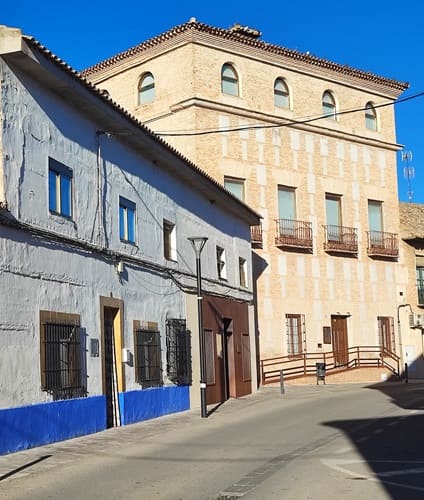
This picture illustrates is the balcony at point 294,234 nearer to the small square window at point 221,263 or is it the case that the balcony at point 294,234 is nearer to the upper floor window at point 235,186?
the upper floor window at point 235,186

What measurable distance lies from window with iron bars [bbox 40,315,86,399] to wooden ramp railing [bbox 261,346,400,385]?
17.0 m

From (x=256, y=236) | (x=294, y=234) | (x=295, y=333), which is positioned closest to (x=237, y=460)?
(x=256, y=236)

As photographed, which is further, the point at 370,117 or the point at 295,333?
the point at 370,117

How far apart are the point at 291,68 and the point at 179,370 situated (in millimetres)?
17410

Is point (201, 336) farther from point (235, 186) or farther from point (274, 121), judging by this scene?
point (274, 121)

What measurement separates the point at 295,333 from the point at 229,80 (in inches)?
404

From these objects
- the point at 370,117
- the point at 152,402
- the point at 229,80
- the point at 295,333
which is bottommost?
the point at 152,402

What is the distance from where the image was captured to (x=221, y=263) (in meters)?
24.9

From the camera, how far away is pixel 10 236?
12391 mm

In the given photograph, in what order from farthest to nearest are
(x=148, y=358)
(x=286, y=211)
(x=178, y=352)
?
(x=286, y=211)
(x=178, y=352)
(x=148, y=358)

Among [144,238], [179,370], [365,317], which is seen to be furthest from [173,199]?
[365,317]

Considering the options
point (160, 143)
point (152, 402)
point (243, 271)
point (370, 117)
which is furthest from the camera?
point (370, 117)

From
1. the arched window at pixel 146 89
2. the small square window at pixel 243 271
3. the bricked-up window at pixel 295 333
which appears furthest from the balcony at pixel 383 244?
the arched window at pixel 146 89

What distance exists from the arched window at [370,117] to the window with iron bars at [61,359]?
80.4ft
